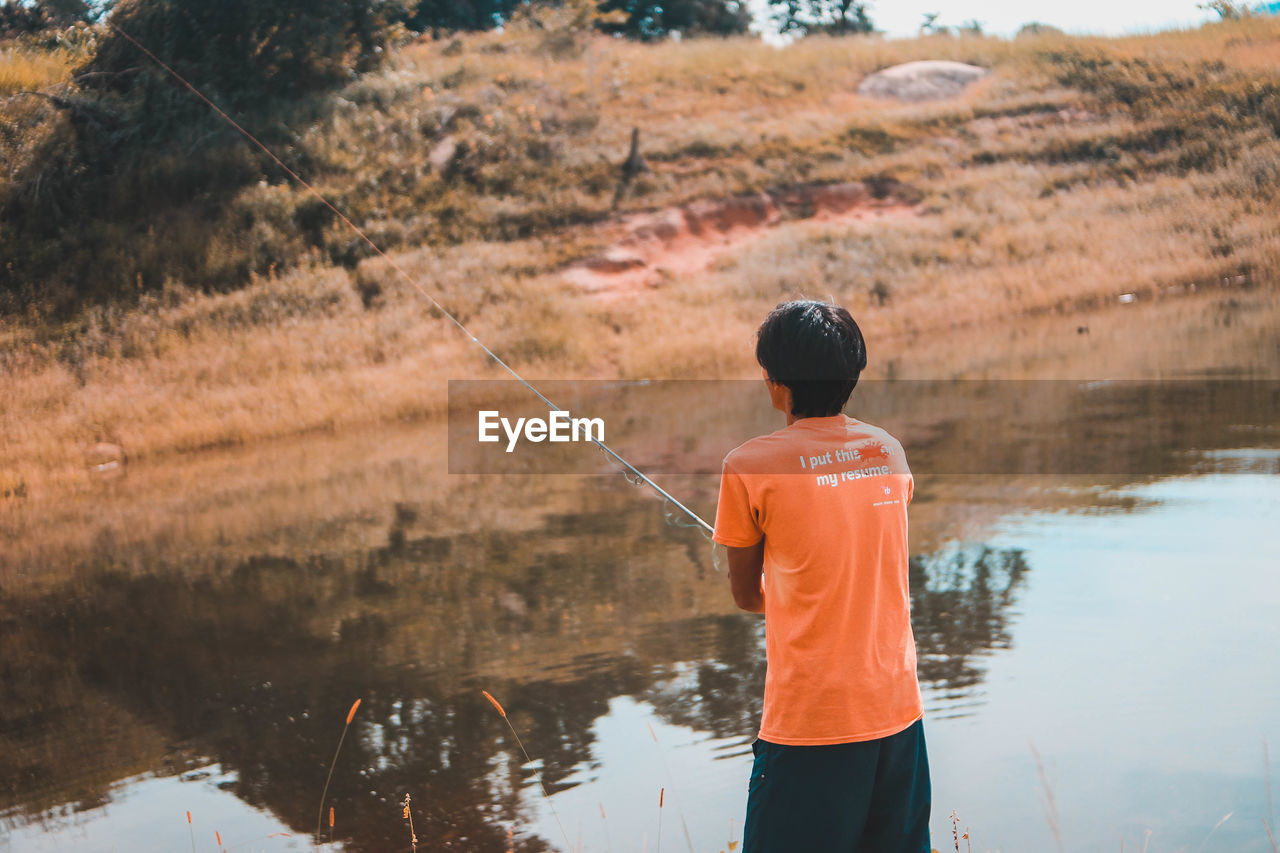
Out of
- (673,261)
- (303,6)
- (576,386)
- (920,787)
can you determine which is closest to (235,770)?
(920,787)

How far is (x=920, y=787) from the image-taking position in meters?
2.38

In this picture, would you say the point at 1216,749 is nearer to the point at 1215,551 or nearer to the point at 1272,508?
the point at 1215,551

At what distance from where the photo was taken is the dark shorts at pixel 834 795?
226cm

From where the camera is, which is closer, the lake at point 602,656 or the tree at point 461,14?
the lake at point 602,656

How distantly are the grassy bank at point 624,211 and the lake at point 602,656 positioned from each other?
5.56m

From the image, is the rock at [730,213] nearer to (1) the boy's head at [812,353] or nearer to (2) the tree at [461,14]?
(2) the tree at [461,14]

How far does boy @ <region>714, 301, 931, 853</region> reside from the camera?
89.2 inches

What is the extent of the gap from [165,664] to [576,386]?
35.2 feet

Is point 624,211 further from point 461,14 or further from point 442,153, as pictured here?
point 461,14

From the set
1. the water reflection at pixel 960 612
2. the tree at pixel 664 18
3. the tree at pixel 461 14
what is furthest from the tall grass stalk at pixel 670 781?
the tree at pixel 664 18

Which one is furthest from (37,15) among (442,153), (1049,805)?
(1049,805)

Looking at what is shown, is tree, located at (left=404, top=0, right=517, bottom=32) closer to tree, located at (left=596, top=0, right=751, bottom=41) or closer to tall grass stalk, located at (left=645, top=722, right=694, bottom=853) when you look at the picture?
tree, located at (left=596, top=0, right=751, bottom=41)

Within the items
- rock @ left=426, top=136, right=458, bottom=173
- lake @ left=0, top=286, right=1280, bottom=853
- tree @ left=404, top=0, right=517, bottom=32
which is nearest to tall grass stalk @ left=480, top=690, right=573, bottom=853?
lake @ left=0, top=286, right=1280, bottom=853

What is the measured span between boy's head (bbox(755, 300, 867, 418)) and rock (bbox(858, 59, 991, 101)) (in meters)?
26.4
